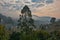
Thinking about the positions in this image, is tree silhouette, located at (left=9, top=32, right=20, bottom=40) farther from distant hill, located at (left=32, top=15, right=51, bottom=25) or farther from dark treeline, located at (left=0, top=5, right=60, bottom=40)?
distant hill, located at (left=32, top=15, right=51, bottom=25)

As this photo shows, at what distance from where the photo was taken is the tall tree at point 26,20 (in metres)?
5.41

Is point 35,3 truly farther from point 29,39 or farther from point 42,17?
point 29,39

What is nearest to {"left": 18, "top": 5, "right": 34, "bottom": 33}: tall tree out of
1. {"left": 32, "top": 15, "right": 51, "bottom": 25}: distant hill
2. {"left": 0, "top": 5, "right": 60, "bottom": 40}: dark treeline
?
{"left": 0, "top": 5, "right": 60, "bottom": 40}: dark treeline

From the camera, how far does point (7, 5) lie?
562cm

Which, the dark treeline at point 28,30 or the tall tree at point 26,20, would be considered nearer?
the dark treeline at point 28,30

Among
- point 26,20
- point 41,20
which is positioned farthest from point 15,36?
point 41,20

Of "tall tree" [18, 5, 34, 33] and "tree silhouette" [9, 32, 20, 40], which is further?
"tall tree" [18, 5, 34, 33]

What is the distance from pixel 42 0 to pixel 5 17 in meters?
1.32

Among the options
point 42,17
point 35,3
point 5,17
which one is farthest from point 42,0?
point 5,17

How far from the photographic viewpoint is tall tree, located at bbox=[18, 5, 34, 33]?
17.8ft

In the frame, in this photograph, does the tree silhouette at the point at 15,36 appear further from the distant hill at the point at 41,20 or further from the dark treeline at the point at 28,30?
the distant hill at the point at 41,20

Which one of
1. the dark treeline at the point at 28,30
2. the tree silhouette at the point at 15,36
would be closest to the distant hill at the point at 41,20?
the dark treeline at the point at 28,30

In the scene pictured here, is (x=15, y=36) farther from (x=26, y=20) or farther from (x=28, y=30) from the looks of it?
(x=26, y=20)

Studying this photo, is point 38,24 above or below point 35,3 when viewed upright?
below
